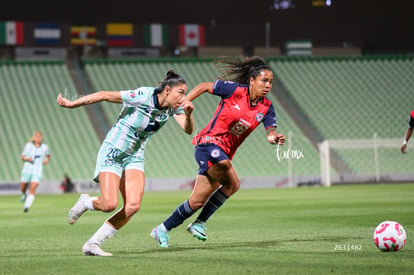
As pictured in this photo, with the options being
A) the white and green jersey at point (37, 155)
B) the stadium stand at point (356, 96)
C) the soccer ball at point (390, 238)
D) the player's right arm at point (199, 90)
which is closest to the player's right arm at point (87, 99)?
the player's right arm at point (199, 90)

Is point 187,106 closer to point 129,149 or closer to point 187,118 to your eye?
point 187,118

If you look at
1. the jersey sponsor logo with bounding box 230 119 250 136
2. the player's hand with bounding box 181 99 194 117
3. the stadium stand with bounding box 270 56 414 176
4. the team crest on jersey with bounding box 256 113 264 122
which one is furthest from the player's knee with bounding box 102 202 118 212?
the stadium stand with bounding box 270 56 414 176

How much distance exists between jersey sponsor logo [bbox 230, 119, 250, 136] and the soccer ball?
2176mm

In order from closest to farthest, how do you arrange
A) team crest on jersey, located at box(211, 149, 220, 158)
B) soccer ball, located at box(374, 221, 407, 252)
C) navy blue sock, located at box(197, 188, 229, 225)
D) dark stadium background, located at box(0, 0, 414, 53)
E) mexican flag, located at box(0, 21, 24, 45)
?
soccer ball, located at box(374, 221, 407, 252) < team crest on jersey, located at box(211, 149, 220, 158) < navy blue sock, located at box(197, 188, 229, 225) < mexican flag, located at box(0, 21, 24, 45) < dark stadium background, located at box(0, 0, 414, 53)

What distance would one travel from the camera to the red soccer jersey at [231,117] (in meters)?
9.24

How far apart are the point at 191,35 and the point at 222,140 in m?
27.8

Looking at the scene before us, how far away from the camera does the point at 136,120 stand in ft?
27.5

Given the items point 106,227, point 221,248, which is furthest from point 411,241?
point 106,227

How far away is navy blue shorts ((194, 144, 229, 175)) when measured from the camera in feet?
29.7

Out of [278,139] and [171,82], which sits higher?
[171,82]

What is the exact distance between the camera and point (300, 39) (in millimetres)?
38531

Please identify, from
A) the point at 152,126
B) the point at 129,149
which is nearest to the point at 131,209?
the point at 129,149

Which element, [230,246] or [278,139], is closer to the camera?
[278,139]

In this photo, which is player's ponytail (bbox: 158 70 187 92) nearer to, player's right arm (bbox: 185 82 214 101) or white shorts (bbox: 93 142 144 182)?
player's right arm (bbox: 185 82 214 101)
